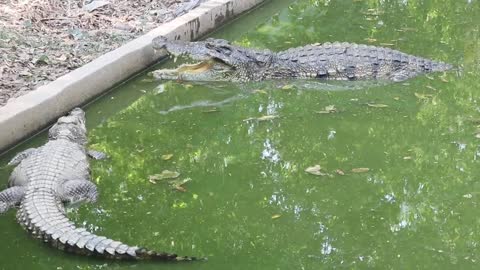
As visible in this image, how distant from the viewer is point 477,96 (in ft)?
21.9

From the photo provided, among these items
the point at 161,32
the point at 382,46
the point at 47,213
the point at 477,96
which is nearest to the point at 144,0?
the point at 161,32

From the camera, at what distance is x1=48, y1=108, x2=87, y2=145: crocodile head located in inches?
219

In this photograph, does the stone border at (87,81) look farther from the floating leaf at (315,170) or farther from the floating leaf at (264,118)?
the floating leaf at (315,170)

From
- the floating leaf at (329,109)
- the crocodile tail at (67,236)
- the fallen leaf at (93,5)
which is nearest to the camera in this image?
the crocodile tail at (67,236)

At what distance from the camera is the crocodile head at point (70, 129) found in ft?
18.3

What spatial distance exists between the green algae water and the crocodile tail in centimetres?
6

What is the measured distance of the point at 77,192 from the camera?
4.86 m

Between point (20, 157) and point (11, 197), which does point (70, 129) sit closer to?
point (20, 157)

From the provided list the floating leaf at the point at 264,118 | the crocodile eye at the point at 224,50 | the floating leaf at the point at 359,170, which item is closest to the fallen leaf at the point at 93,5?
the crocodile eye at the point at 224,50

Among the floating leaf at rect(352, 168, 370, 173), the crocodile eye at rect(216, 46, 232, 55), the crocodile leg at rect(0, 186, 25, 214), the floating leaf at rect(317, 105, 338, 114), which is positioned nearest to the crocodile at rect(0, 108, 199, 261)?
the crocodile leg at rect(0, 186, 25, 214)

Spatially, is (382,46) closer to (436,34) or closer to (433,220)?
(436,34)

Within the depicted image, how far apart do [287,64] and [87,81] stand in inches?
91.5

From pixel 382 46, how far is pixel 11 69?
15.0 feet

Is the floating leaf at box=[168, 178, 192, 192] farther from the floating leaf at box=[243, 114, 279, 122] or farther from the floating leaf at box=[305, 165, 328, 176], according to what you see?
the floating leaf at box=[243, 114, 279, 122]
